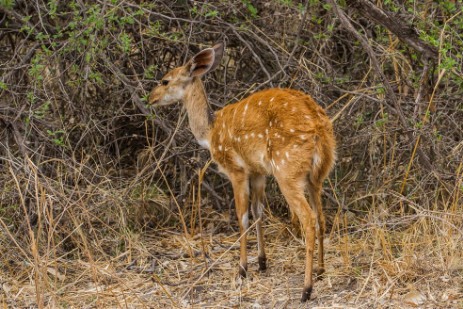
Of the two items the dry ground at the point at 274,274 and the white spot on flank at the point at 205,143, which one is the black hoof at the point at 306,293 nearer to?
the dry ground at the point at 274,274

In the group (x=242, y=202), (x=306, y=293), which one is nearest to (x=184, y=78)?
(x=242, y=202)

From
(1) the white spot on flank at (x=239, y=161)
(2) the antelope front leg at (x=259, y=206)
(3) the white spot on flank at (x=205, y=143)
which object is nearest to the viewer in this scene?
(1) the white spot on flank at (x=239, y=161)

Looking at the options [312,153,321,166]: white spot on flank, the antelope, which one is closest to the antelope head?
the antelope

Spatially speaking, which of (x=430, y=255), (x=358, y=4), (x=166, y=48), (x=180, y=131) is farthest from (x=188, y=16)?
(x=430, y=255)

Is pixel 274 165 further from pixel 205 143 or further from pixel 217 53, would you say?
pixel 217 53

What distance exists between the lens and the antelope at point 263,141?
5.10 metres

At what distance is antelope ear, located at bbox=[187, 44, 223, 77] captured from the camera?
6.08 meters

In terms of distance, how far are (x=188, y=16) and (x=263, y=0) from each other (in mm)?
606

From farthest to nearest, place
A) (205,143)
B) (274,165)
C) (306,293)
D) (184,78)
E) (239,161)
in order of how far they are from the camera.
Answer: (184,78) < (205,143) < (239,161) < (274,165) < (306,293)

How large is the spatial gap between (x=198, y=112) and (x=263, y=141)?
34.2 inches

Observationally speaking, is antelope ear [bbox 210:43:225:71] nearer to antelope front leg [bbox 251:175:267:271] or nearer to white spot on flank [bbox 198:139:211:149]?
white spot on flank [bbox 198:139:211:149]

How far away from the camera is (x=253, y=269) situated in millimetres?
5918

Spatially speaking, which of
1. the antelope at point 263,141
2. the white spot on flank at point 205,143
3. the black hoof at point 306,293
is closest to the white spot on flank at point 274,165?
the antelope at point 263,141

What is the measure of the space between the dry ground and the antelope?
0.69 ft
